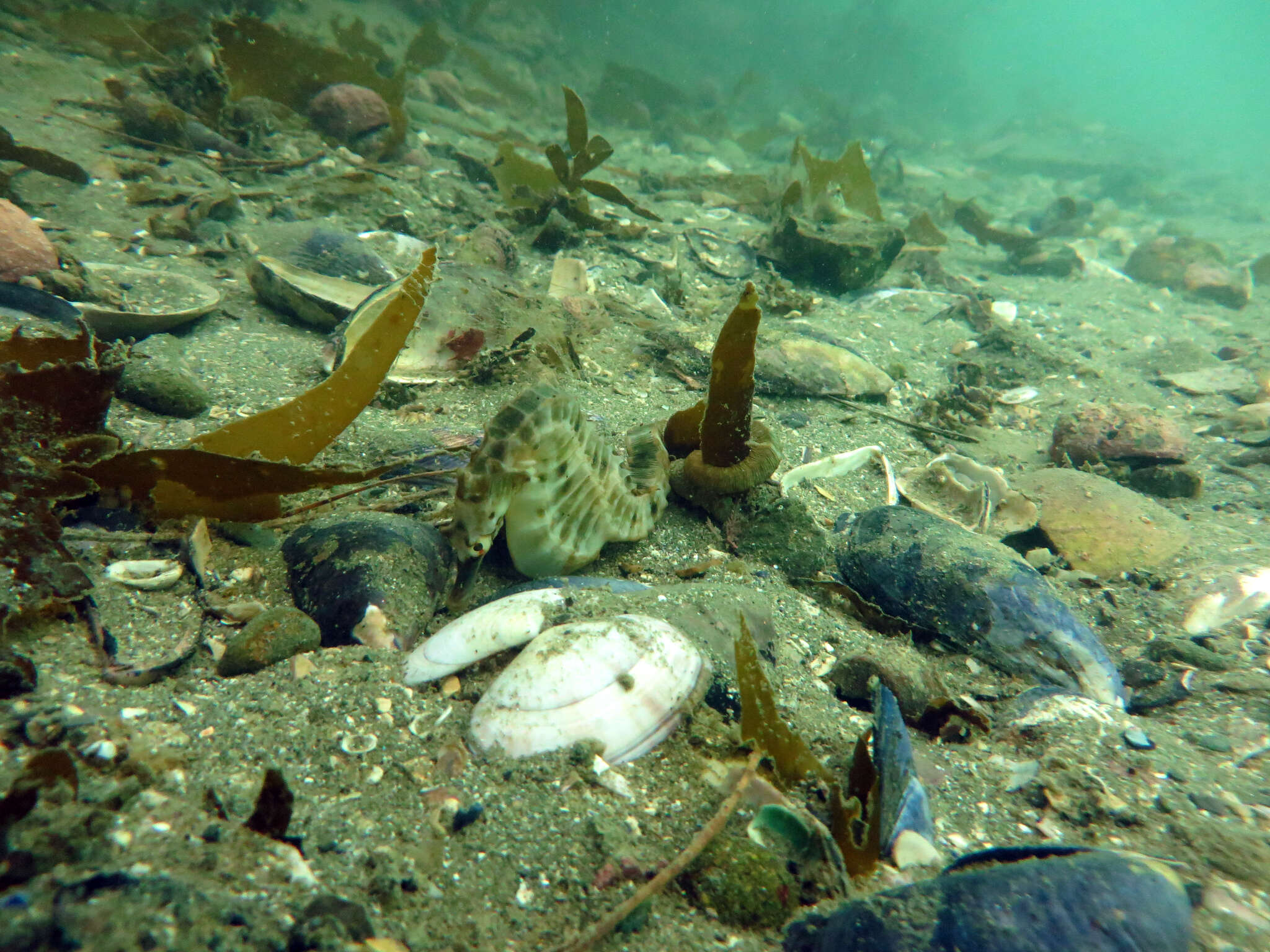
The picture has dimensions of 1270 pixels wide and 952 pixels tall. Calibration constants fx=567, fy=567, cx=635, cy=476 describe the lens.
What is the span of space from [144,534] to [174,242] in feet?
13.1

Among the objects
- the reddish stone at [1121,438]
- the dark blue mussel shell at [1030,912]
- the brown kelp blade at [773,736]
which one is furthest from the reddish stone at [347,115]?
Result: the dark blue mussel shell at [1030,912]

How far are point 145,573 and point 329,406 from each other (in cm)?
97

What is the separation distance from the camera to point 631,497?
9.18 feet

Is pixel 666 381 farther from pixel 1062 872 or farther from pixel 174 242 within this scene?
pixel 174 242

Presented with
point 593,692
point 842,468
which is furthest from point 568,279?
point 593,692

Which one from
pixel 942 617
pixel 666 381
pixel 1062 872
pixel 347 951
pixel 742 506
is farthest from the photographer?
pixel 666 381

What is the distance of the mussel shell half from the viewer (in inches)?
83.5

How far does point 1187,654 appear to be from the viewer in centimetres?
286

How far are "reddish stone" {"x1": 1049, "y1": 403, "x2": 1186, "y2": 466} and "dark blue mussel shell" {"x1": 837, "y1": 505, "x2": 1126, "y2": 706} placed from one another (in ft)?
8.72

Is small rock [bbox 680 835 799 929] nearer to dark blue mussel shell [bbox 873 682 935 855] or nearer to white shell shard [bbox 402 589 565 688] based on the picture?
dark blue mussel shell [bbox 873 682 935 855]

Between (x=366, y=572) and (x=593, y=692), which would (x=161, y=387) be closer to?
(x=366, y=572)

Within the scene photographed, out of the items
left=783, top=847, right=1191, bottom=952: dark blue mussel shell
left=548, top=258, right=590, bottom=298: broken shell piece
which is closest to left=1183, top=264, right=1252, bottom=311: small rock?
left=548, top=258, right=590, bottom=298: broken shell piece

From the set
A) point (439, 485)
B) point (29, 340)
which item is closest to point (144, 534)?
point (29, 340)

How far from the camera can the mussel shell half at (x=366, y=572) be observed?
2.12m
